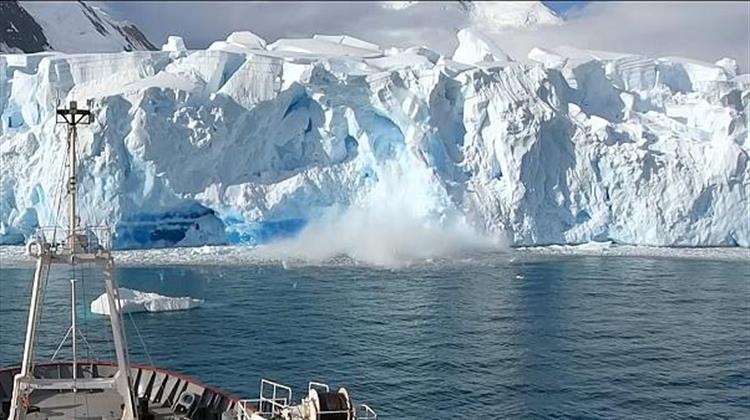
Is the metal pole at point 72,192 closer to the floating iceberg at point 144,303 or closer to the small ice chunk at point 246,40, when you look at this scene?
the floating iceberg at point 144,303

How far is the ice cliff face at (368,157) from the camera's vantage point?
27.8 m

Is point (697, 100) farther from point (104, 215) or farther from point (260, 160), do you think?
point (104, 215)

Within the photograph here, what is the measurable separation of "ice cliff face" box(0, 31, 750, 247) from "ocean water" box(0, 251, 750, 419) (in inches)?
141

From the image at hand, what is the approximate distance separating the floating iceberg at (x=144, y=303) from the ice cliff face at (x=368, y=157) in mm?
8578

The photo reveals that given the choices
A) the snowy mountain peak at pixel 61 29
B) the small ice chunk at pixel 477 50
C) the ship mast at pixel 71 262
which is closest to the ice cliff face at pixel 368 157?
the small ice chunk at pixel 477 50

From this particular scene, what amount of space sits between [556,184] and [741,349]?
45.0 ft

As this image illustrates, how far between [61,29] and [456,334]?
5479 cm

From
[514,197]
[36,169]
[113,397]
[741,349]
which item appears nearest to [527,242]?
[514,197]

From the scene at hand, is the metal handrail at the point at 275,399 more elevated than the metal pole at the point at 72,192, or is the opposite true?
the metal pole at the point at 72,192

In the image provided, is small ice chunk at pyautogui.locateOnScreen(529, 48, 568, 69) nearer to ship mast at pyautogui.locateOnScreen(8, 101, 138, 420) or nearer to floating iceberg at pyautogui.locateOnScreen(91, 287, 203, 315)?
floating iceberg at pyautogui.locateOnScreen(91, 287, 203, 315)

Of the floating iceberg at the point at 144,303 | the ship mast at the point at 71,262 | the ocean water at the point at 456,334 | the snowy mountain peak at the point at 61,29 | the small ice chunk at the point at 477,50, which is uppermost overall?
→ the snowy mountain peak at the point at 61,29

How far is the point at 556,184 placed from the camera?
95.9 ft

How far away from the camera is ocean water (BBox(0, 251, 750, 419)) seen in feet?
43.0

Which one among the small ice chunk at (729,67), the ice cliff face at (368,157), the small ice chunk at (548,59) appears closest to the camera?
the ice cliff face at (368,157)
